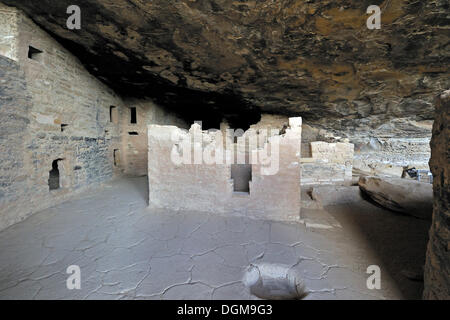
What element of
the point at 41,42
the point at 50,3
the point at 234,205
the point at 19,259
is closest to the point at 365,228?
the point at 234,205

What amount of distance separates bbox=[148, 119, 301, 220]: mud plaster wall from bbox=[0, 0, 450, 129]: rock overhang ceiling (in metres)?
2.16

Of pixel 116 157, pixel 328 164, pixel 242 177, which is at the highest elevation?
pixel 116 157

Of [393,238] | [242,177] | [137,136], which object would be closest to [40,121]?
[137,136]

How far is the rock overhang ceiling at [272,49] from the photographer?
11.7 ft

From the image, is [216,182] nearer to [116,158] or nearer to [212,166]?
[212,166]

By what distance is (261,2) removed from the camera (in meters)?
3.37

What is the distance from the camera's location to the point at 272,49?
15.1 feet

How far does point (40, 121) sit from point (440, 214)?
7211mm

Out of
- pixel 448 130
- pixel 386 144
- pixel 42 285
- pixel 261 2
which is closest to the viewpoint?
pixel 448 130

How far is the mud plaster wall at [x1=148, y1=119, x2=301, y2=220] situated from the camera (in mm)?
3695

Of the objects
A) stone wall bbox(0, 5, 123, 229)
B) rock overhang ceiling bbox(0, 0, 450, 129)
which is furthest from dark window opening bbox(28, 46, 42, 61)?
rock overhang ceiling bbox(0, 0, 450, 129)
